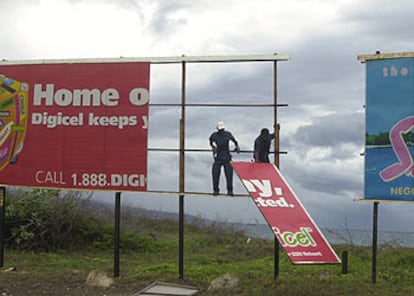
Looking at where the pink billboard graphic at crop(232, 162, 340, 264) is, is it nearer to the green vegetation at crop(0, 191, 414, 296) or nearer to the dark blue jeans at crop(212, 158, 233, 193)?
the dark blue jeans at crop(212, 158, 233, 193)

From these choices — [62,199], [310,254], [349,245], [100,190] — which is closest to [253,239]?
[349,245]

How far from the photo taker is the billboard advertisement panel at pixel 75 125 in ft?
35.8

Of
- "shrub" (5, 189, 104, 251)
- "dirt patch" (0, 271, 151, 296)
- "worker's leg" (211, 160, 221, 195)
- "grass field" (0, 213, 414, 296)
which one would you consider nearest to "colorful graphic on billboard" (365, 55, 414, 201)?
"grass field" (0, 213, 414, 296)

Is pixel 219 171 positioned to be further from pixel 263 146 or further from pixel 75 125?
pixel 75 125

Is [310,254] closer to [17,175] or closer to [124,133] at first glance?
[124,133]

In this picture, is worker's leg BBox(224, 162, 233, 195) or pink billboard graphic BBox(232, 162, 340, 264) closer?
pink billboard graphic BBox(232, 162, 340, 264)

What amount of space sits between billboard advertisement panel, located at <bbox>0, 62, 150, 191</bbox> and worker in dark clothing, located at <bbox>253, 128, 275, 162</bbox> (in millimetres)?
1938

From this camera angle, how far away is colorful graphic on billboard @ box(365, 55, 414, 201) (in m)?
9.79

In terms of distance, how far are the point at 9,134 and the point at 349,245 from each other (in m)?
8.44

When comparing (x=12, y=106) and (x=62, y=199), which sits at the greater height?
(x=12, y=106)

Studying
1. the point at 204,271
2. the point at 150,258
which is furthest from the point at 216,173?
the point at 150,258

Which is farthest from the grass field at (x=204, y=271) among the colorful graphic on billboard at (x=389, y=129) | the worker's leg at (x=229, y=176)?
the colorful graphic on billboard at (x=389, y=129)

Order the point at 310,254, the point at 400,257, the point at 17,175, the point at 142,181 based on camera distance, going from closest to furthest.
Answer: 1. the point at 310,254
2. the point at 142,181
3. the point at 17,175
4. the point at 400,257

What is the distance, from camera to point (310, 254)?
902cm
